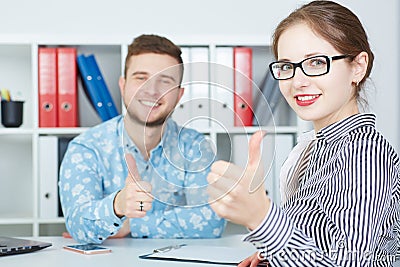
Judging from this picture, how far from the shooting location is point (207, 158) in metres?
1.25

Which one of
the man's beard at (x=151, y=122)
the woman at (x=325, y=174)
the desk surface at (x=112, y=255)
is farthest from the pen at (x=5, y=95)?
the woman at (x=325, y=174)

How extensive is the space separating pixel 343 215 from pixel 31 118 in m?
2.04

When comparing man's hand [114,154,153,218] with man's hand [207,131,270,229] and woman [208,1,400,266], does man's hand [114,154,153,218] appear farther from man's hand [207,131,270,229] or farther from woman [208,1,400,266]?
man's hand [207,131,270,229]

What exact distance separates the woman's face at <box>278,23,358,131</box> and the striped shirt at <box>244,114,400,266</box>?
0.27ft

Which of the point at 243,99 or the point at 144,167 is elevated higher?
the point at 243,99

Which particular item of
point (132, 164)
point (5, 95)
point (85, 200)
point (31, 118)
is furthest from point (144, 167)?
point (31, 118)

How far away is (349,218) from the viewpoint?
3.57ft

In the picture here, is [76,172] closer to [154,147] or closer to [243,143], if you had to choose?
[154,147]

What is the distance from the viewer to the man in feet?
4.25

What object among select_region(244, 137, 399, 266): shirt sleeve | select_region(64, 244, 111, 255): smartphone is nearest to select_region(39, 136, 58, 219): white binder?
select_region(64, 244, 111, 255): smartphone

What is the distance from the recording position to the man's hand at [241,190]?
3.09 ft

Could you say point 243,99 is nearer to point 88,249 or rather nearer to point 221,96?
point 221,96

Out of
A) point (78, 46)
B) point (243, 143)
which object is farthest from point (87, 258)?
point (78, 46)

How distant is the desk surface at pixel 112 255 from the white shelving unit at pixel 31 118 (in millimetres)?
766
